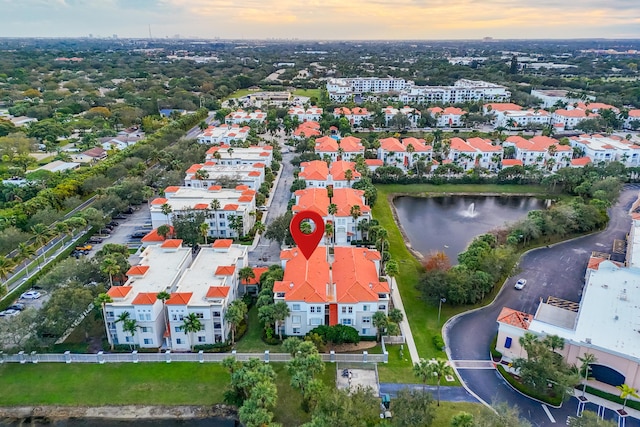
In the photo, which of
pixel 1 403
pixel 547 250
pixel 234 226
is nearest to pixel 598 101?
pixel 547 250

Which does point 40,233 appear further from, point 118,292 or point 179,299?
point 179,299

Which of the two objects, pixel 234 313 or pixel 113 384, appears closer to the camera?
pixel 113 384

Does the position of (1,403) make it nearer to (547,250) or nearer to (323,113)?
(547,250)

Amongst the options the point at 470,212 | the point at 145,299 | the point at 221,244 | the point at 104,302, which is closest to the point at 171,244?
the point at 221,244

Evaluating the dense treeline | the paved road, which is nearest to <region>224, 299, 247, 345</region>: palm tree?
the paved road

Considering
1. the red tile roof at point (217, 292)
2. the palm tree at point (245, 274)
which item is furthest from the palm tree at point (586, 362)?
the palm tree at point (245, 274)

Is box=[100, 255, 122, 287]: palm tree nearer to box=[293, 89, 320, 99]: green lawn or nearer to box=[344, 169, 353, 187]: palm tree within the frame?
box=[344, 169, 353, 187]: palm tree
